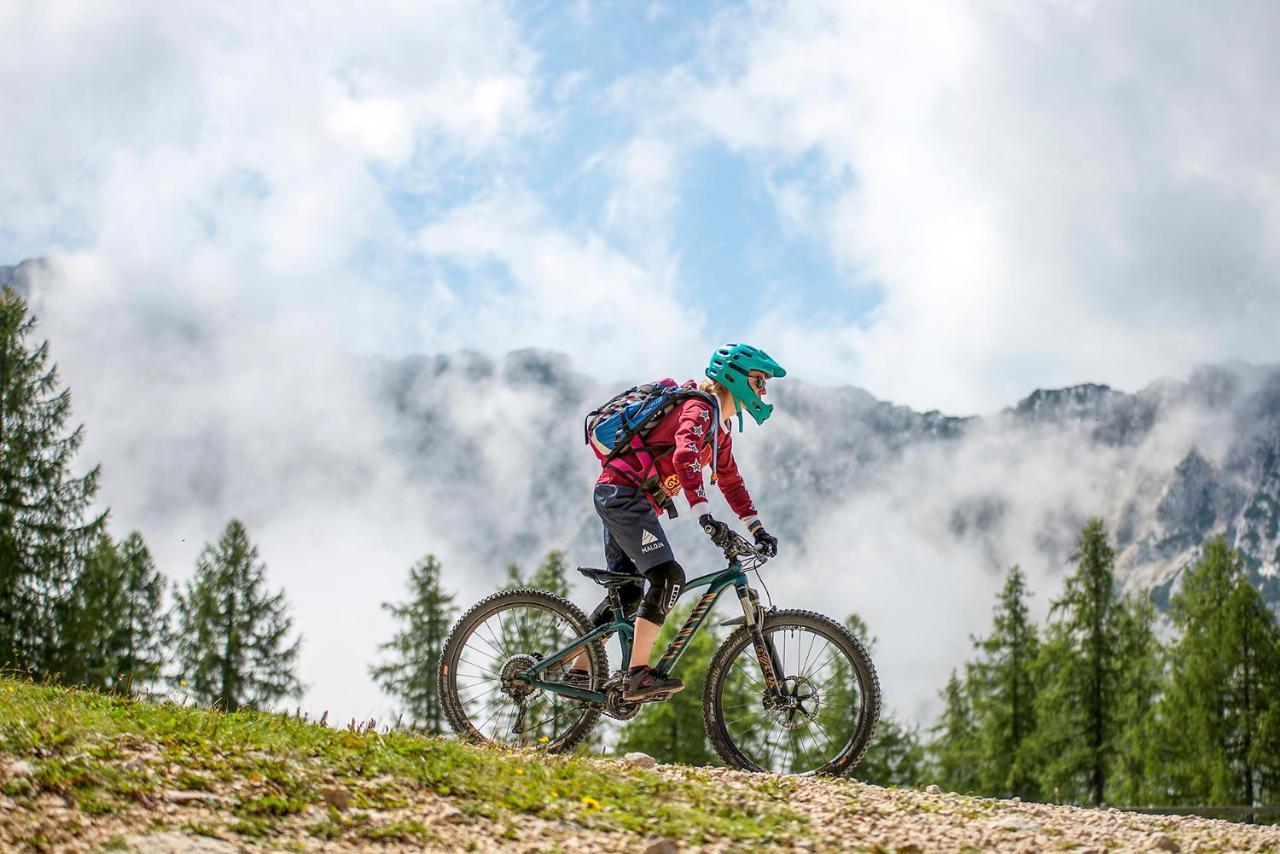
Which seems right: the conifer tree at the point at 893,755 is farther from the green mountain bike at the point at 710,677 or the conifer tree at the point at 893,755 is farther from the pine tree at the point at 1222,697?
the green mountain bike at the point at 710,677

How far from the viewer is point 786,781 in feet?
26.3

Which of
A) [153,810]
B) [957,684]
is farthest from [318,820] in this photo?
[957,684]

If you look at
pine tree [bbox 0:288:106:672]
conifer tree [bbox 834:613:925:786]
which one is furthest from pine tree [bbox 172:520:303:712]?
conifer tree [bbox 834:613:925:786]

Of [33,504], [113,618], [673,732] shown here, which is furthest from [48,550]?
[673,732]

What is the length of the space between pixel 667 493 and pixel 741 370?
1.13m

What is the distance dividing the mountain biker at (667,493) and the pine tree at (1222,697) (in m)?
26.9

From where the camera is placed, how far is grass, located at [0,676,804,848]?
579 cm

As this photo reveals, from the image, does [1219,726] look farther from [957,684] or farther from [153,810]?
[153,810]

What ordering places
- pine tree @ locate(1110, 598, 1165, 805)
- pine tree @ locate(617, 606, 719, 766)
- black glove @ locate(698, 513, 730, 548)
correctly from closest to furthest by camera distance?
black glove @ locate(698, 513, 730, 548) → pine tree @ locate(1110, 598, 1165, 805) → pine tree @ locate(617, 606, 719, 766)

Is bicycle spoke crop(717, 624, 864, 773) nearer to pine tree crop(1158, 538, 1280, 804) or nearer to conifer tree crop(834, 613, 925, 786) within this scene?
pine tree crop(1158, 538, 1280, 804)

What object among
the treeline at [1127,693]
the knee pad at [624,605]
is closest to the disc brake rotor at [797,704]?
the knee pad at [624,605]

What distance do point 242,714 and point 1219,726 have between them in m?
30.0

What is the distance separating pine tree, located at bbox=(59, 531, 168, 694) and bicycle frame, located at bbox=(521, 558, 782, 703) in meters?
13.6

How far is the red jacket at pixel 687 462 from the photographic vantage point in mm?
8445
